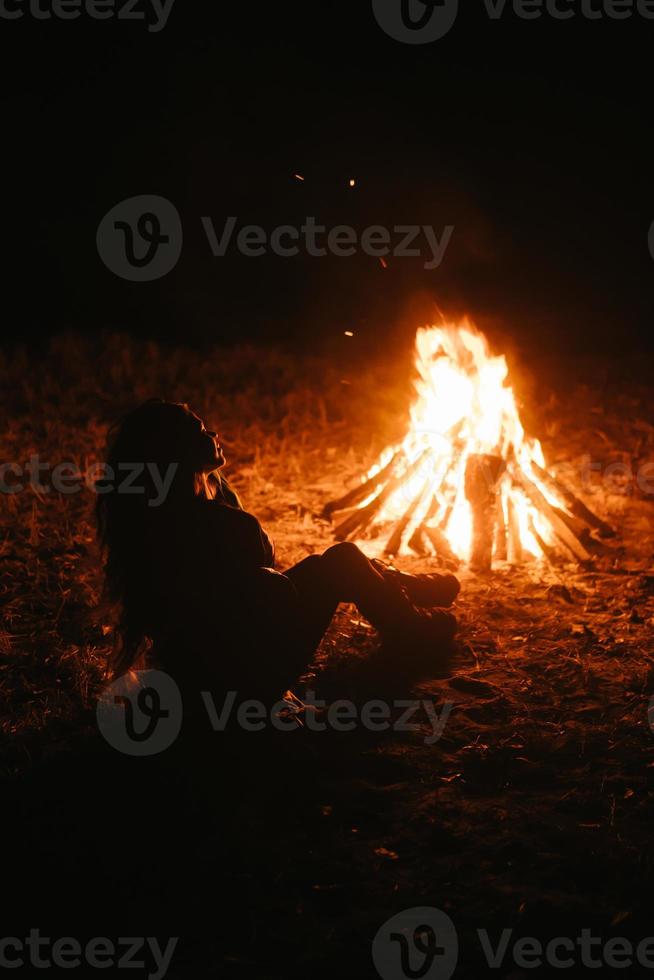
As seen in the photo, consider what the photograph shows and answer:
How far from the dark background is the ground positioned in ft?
33.5

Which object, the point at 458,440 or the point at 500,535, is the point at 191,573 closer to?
the point at 500,535

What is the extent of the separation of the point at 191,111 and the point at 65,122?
2.60 metres

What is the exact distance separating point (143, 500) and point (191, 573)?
393 millimetres

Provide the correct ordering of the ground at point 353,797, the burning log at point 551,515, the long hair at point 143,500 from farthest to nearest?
the burning log at point 551,515 → the long hair at point 143,500 → the ground at point 353,797

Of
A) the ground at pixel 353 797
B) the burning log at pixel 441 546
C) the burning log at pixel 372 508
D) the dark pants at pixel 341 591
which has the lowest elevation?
the ground at pixel 353 797

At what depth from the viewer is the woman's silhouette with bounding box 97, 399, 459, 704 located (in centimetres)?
402

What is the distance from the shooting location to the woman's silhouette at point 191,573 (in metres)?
4.02

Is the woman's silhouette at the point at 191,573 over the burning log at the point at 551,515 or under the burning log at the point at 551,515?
under

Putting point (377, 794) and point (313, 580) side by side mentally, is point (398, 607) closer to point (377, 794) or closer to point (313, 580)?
point (313, 580)

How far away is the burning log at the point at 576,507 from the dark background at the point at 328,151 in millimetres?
8881

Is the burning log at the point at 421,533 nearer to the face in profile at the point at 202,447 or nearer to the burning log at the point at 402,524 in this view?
the burning log at the point at 402,524

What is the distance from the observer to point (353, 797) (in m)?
3.99

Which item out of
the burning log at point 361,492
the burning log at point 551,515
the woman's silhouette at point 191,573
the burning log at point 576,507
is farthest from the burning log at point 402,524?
the woman's silhouette at point 191,573

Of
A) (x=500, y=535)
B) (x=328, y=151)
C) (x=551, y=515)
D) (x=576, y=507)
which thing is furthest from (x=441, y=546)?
(x=328, y=151)
